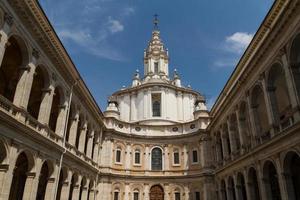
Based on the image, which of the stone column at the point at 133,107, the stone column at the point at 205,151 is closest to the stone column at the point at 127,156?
the stone column at the point at 133,107

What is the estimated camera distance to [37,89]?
21.3 meters

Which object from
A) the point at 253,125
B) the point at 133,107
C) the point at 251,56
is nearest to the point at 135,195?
the point at 133,107

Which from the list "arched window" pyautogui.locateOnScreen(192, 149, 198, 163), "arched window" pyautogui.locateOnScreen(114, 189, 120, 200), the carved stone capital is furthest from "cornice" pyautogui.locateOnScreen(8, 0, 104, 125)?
"arched window" pyautogui.locateOnScreen(192, 149, 198, 163)

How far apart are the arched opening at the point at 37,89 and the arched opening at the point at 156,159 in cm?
1756

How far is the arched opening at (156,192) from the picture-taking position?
3362cm

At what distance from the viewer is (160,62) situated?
156 feet

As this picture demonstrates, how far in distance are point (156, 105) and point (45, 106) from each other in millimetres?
25223

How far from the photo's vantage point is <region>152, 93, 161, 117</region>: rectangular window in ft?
133

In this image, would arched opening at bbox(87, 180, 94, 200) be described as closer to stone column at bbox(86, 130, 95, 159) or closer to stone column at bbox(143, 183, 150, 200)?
stone column at bbox(86, 130, 95, 159)

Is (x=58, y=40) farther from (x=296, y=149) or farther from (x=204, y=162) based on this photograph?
(x=204, y=162)

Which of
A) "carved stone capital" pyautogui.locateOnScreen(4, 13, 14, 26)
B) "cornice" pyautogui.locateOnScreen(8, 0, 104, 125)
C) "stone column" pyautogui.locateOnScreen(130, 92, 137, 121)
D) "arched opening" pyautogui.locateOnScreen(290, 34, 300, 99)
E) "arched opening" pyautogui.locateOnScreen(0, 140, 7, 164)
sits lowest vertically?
"arched opening" pyautogui.locateOnScreen(0, 140, 7, 164)

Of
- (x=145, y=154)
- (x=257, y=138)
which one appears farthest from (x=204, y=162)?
(x=257, y=138)

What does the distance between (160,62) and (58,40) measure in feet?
102

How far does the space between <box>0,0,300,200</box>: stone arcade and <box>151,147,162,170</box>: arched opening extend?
14 cm
